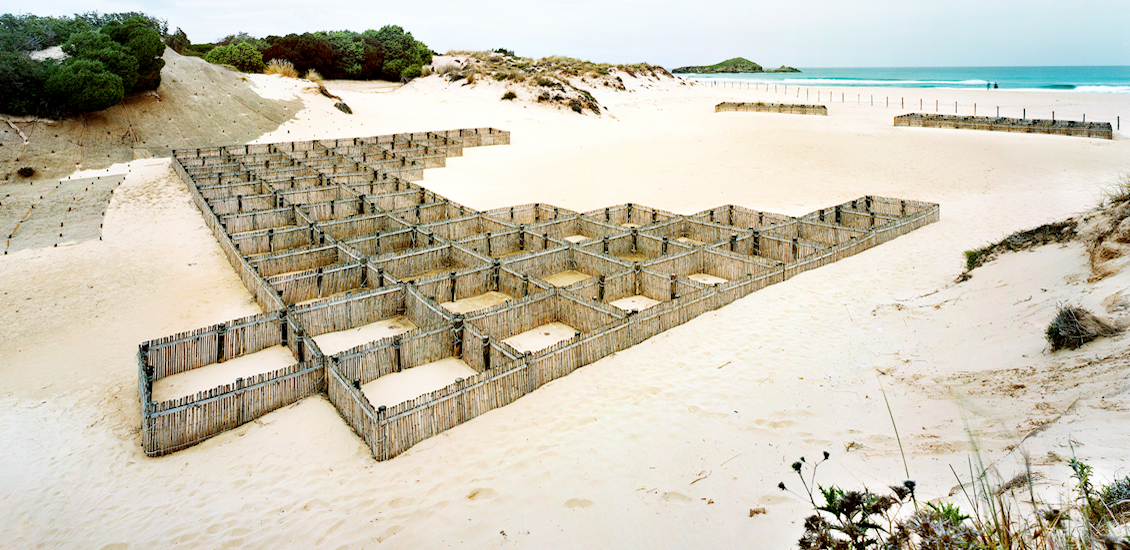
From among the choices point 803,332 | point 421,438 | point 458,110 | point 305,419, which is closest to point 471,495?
point 421,438

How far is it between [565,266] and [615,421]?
5.22 meters

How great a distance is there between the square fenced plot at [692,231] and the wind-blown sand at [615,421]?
2.33 meters

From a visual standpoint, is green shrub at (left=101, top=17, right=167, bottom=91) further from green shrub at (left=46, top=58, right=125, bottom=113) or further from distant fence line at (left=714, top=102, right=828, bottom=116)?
distant fence line at (left=714, top=102, right=828, bottom=116)

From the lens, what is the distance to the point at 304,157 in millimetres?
20391

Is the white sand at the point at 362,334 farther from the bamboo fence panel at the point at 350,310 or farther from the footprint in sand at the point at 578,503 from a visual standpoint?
the footprint in sand at the point at 578,503

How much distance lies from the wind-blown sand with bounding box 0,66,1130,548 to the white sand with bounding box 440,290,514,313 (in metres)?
2.78

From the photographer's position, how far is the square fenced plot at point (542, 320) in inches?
324

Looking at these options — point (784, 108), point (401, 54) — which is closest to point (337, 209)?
point (784, 108)

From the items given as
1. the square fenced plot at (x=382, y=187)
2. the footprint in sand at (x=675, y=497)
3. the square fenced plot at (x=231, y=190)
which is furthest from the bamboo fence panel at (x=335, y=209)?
the footprint in sand at (x=675, y=497)

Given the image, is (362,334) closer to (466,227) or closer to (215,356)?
(215,356)

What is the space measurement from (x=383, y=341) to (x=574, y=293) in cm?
281

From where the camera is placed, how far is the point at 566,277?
1096 centimetres

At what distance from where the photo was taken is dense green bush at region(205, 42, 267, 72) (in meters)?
39.1

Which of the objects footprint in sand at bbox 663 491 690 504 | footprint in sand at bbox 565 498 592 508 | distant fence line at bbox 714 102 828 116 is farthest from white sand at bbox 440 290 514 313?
distant fence line at bbox 714 102 828 116
